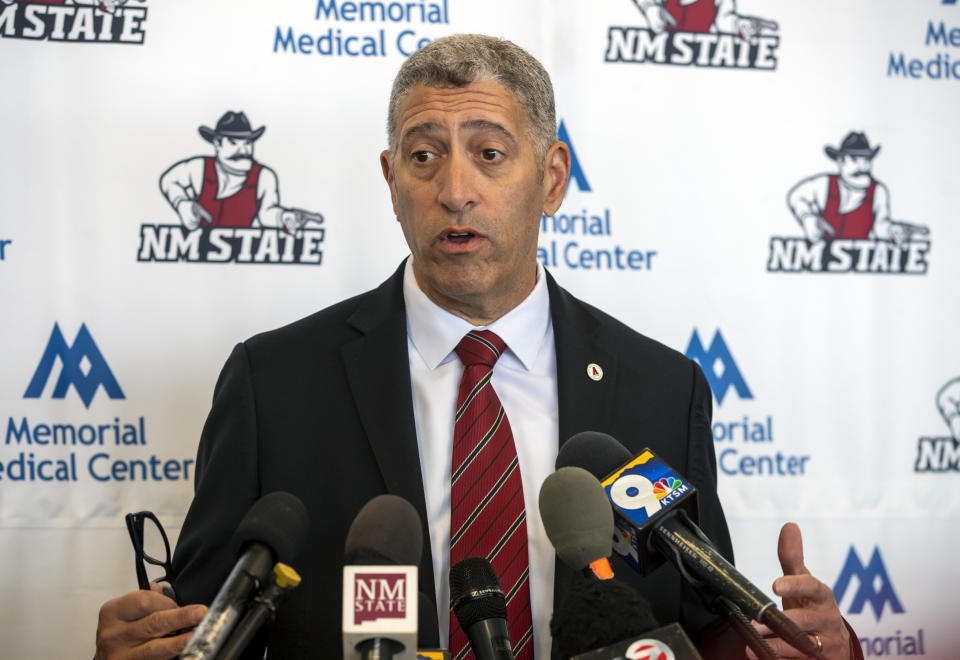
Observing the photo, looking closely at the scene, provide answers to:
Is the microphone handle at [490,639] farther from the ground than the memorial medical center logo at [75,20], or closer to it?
closer to it

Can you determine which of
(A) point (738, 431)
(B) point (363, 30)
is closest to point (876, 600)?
(A) point (738, 431)

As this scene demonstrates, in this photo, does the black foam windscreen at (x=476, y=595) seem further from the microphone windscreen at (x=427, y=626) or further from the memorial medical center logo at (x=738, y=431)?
the memorial medical center logo at (x=738, y=431)

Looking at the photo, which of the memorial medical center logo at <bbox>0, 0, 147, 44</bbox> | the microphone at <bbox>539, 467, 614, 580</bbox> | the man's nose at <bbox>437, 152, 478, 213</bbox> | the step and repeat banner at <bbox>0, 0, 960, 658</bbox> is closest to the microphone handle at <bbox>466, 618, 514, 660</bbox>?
the microphone at <bbox>539, 467, 614, 580</bbox>

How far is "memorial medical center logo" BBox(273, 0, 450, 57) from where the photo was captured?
8.73 feet

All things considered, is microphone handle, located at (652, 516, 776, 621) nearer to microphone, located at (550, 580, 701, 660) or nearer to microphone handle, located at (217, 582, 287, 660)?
microphone, located at (550, 580, 701, 660)

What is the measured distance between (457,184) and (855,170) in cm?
163

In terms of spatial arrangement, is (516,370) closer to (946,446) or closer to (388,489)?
(388,489)

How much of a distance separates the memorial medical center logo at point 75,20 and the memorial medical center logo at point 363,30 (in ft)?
1.35

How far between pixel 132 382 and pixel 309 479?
3.24 feet

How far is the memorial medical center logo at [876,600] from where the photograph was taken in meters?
2.84

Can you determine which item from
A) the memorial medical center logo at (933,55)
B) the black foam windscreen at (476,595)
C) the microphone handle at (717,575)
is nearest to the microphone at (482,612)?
the black foam windscreen at (476,595)

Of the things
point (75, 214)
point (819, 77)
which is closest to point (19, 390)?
point (75, 214)

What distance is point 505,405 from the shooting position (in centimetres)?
199

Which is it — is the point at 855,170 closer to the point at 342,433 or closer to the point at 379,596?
the point at 342,433
